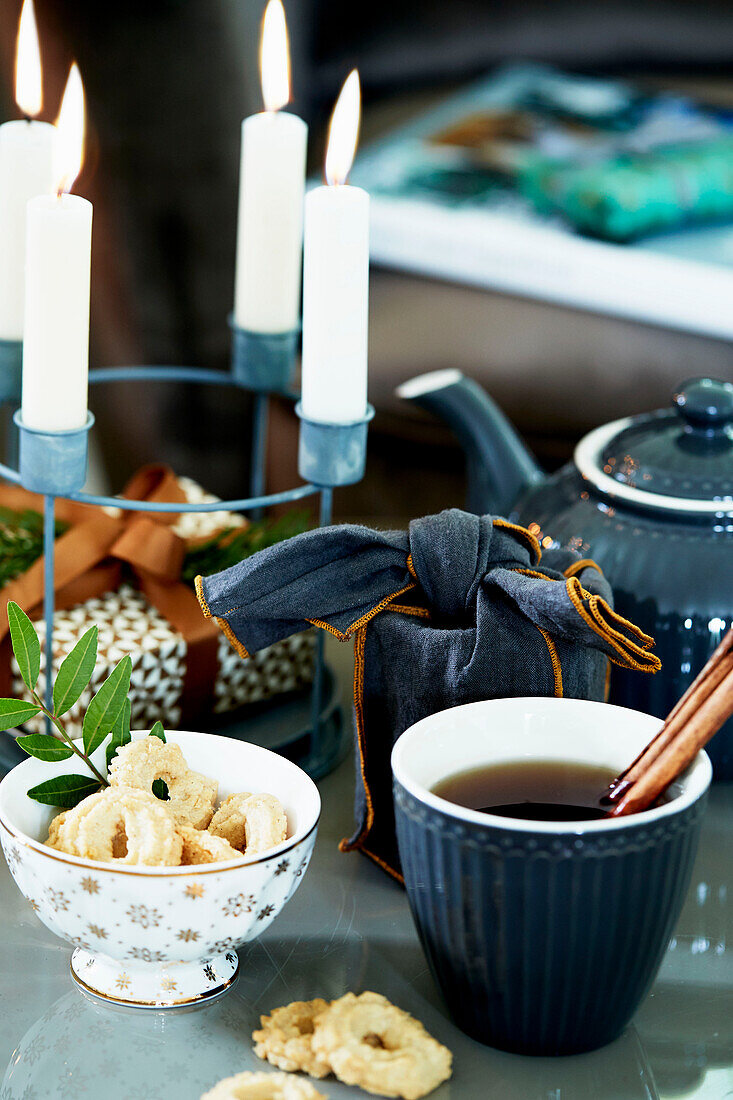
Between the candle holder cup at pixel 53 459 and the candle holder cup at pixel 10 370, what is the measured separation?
12 cm

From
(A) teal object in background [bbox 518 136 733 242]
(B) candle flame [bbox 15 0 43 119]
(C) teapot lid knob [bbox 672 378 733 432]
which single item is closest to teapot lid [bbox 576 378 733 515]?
(C) teapot lid knob [bbox 672 378 733 432]

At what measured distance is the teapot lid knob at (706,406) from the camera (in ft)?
1.96

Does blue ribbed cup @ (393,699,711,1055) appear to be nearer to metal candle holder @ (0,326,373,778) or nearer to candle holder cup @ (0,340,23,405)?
metal candle holder @ (0,326,373,778)

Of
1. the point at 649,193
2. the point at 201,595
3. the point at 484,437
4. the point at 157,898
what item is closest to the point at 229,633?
the point at 201,595

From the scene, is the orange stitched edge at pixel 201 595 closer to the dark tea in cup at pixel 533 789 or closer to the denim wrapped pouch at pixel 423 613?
the denim wrapped pouch at pixel 423 613

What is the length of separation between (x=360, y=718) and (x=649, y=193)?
0.65m

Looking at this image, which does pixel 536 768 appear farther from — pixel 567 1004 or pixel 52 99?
pixel 52 99

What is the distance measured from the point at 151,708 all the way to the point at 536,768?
217 mm

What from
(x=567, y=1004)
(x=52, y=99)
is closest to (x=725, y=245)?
(x=52, y=99)

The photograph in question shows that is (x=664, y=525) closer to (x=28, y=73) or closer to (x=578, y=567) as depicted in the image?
(x=578, y=567)

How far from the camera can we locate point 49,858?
1.39ft

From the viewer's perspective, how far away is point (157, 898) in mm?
422

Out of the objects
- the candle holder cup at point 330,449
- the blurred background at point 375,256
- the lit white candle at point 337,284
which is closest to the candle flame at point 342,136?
the lit white candle at point 337,284

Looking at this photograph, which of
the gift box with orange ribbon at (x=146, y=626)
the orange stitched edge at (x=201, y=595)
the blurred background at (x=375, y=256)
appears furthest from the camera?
the blurred background at (x=375, y=256)
